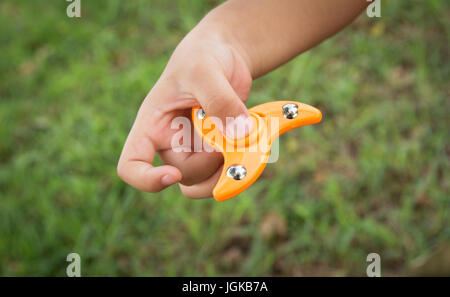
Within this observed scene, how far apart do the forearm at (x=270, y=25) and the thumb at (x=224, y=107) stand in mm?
174

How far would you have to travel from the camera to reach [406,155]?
1771 mm

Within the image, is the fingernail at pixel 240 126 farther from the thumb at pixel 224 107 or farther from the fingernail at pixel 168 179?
the fingernail at pixel 168 179

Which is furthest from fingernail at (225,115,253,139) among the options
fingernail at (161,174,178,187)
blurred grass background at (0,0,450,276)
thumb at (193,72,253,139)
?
blurred grass background at (0,0,450,276)

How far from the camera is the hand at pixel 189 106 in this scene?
0.81 metres

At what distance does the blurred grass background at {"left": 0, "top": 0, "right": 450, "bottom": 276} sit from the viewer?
5.41 ft

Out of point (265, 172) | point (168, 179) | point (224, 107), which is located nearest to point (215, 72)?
point (224, 107)

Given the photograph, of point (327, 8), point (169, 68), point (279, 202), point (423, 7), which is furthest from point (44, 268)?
point (423, 7)

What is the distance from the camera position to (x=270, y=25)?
1004 mm

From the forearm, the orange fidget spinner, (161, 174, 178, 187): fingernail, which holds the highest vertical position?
the forearm

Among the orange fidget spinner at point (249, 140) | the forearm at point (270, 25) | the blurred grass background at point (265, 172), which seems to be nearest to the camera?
the orange fidget spinner at point (249, 140)

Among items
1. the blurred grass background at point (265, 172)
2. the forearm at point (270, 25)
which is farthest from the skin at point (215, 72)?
the blurred grass background at point (265, 172)

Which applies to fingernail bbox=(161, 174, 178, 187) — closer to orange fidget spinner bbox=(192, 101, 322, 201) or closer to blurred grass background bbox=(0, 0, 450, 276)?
orange fidget spinner bbox=(192, 101, 322, 201)

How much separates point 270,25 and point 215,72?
0.24 m

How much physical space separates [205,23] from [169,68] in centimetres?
13
